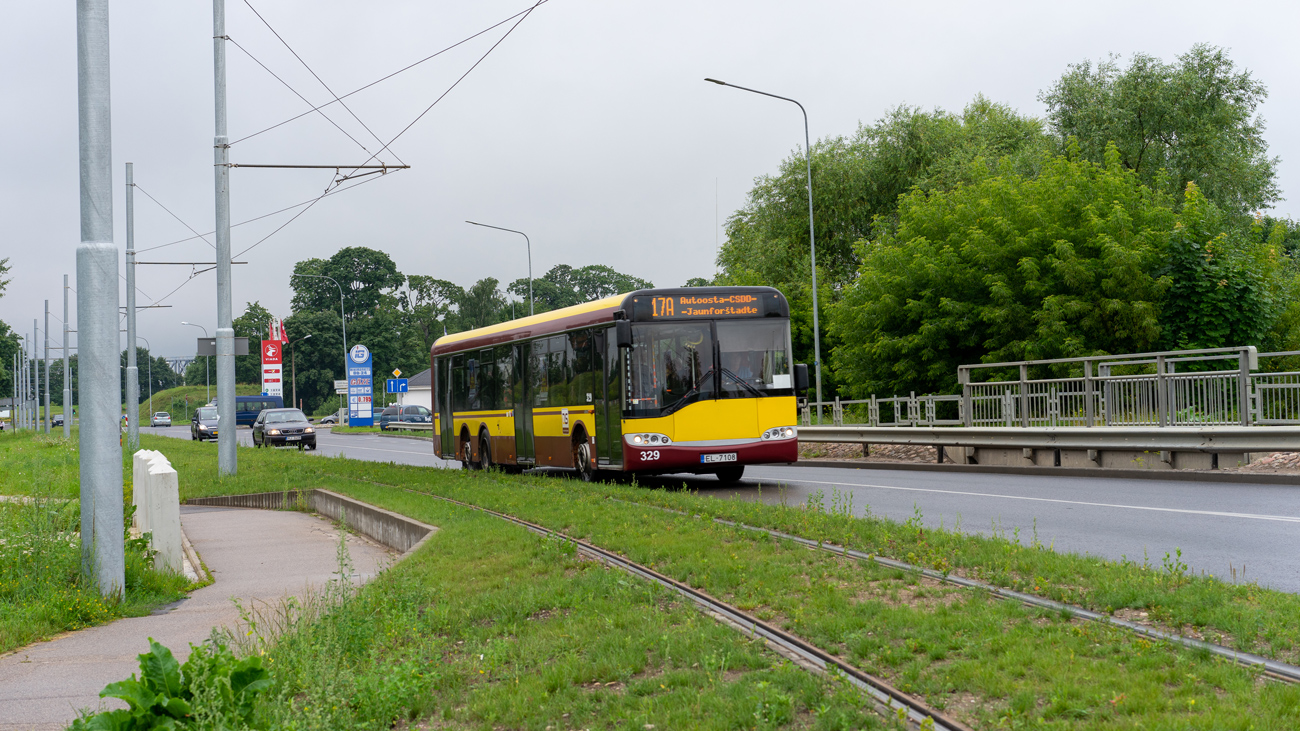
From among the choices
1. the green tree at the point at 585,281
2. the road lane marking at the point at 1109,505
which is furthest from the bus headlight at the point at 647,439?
the green tree at the point at 585,281

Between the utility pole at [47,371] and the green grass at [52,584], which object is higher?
the utility pole at [47,371]

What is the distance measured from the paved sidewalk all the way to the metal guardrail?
12.8 meters

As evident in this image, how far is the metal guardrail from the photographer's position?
56.4 feet

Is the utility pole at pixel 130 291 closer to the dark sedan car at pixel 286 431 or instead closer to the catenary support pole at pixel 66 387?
the dark sedan car at pixel 286 431

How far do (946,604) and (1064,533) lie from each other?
423cm

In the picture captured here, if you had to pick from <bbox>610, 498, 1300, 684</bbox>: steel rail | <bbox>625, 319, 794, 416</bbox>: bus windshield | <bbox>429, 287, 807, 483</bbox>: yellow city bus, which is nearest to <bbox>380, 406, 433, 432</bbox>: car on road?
<bbox>429, 287, 807, 483</bbox>: yellow city bus

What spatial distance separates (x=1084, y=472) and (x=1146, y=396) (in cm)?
215

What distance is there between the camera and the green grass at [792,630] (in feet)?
15.5

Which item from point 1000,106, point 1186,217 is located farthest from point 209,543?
point 1000,106

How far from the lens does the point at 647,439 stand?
16.4 metres

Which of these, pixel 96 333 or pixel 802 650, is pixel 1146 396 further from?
pixel 96 333

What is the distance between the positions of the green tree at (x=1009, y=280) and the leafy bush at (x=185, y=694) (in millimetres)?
26682

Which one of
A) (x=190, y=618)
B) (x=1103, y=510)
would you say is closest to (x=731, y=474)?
(x=1103, y=510)

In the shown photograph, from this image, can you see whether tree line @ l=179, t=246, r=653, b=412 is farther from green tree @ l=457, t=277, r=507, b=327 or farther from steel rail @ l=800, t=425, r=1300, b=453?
steel rail @ l=800, t=425, r=1300, b=453
